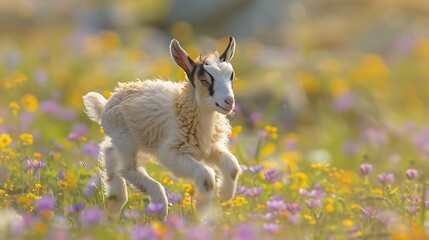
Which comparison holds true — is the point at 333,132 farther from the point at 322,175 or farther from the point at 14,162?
the point at 14,162

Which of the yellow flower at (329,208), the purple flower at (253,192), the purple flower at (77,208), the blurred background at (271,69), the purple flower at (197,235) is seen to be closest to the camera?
the purple flower at (197,235)

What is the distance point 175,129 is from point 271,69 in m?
8.74

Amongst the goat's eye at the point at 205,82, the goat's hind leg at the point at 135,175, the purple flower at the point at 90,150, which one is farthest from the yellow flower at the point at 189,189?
the purple flower at the point at 90,150

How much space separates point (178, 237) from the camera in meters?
4.18

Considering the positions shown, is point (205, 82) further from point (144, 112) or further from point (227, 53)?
point (144, 112)

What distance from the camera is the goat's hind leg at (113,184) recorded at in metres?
5.70

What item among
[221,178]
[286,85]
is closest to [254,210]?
[221,178]

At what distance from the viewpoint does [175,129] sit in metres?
5.55

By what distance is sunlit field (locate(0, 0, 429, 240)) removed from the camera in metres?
5.22

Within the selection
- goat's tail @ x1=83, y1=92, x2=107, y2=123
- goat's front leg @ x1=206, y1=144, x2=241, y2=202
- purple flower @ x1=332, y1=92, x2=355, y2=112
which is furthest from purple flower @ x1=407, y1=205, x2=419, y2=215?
purple flower @ x1=332, y1=92, x2=355, y2=112

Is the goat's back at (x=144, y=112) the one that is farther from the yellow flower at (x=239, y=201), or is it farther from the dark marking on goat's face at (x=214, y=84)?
the yellow flower at (x=239, y=201)

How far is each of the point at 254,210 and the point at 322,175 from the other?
1561 millimetres

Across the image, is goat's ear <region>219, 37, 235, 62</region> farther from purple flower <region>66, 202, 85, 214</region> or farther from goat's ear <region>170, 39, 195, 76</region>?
purple flower <region>66, 202, 85, 214</region>

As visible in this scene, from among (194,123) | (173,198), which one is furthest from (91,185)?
(194,123)
